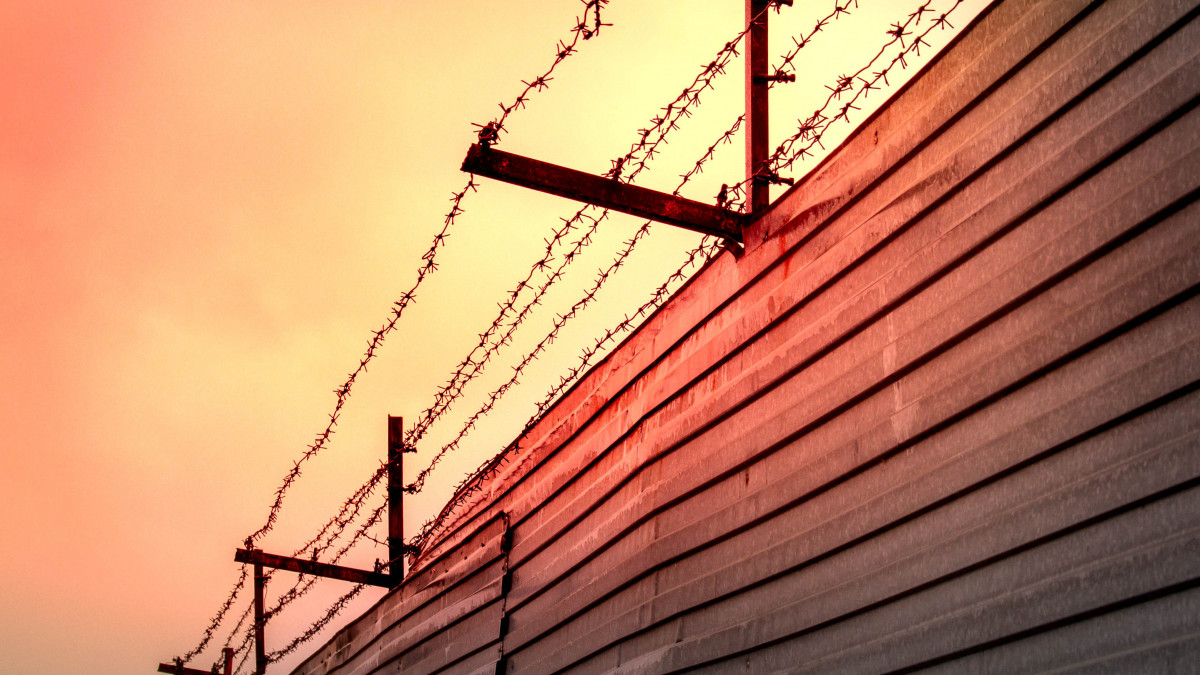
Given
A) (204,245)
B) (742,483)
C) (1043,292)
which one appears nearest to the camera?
(1043,292)

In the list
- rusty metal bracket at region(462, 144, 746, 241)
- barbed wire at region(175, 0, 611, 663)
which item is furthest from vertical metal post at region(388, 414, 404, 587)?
rusty metal bracket at region(462, 144, 746, 241)

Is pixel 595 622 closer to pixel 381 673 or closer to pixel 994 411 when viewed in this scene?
pixel 994 411

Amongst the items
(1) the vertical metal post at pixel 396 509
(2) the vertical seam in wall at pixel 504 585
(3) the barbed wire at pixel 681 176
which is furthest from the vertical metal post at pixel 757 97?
(1) the vertical metal post at pixel 396 509

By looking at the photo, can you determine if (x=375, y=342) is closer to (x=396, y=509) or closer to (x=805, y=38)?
(x=396, y=509)

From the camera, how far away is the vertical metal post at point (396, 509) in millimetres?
8430

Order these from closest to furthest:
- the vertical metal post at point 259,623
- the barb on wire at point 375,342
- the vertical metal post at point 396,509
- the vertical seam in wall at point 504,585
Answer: the barb on wire at point 375,342, the vertical seam in wall at point 504,585, the vertical metal post at point 396,509, the vertical metal post at point 259,623

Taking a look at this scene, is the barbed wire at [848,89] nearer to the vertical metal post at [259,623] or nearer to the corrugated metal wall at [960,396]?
the corrugated metal wall at [960,396]

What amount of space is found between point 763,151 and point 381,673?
16.3ft

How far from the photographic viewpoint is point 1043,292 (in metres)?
2.66

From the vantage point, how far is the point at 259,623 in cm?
1119

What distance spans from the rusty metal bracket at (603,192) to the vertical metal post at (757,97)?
211 mm

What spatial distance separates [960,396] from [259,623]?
32.1 feet

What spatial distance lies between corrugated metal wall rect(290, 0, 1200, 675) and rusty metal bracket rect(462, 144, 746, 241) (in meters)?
0.18

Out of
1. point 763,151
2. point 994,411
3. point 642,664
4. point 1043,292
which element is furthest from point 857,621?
point 763,151
